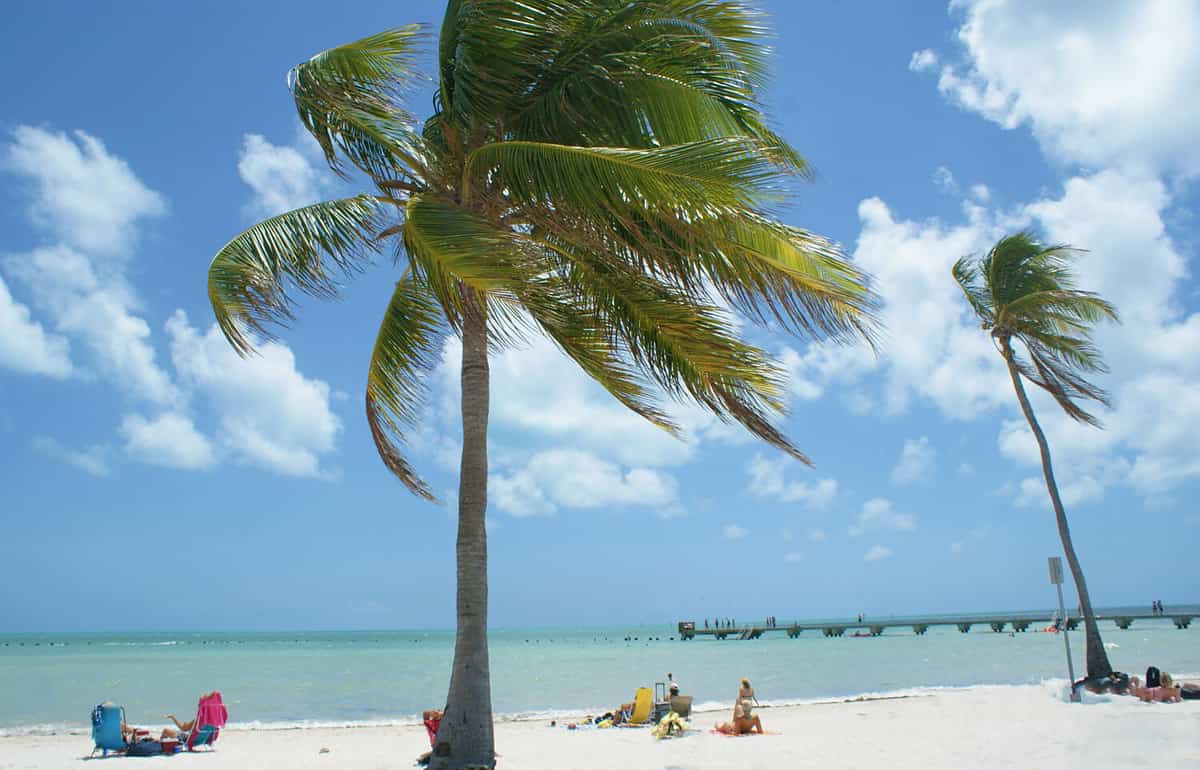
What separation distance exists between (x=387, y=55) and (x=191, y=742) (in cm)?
995

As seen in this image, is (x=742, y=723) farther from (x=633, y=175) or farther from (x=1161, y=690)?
(x=633, y=175)

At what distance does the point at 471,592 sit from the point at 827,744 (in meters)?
6.06

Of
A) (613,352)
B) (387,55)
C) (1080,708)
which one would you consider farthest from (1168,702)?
(387,55)

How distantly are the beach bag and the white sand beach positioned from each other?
10.6 inches

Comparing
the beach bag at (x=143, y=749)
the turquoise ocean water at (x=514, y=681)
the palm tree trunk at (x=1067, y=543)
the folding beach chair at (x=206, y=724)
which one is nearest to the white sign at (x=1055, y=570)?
the palm tree trunk at (x=1067, y=543)

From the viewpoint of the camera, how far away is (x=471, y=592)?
7.27 m

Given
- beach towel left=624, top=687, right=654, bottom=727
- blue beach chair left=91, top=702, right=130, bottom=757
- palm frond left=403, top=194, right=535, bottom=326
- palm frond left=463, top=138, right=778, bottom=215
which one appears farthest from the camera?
beach towel left=624, top=687, right=654, bottom=727

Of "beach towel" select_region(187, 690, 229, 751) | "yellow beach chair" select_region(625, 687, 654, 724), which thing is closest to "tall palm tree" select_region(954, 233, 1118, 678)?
"yellow beach chair" select_region(625, 687, 654, 724)

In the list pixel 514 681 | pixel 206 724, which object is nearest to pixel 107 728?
pixel 206 724

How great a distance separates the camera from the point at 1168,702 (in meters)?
12.9

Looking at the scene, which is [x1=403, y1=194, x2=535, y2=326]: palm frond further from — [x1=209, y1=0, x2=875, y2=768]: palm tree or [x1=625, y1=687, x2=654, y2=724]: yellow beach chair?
[x1=625, y1=687, x2=654, y2=724]: yellow beach chair

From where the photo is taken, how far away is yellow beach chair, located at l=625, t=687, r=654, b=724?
538 inches

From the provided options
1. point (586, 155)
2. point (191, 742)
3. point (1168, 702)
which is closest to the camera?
point (586, 155)

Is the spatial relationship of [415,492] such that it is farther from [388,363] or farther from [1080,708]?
[1080,708]
